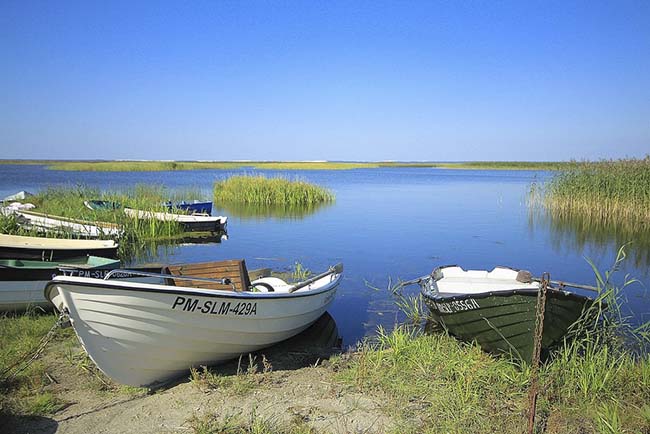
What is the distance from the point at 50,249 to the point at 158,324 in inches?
196

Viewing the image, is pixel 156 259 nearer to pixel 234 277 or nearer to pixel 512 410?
pixel 234 277

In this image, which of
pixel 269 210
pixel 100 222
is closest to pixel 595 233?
pixel 269 210

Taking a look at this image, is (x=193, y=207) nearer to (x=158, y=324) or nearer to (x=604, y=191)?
(x=158, y=324)

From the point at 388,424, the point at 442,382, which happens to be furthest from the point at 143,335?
the point at 442,382

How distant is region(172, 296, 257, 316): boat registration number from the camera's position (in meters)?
4.82

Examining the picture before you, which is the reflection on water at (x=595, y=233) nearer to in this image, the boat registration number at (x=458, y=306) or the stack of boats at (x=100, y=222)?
the boat registration number at (x=458, y=306)

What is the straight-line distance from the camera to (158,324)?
480 centimetres

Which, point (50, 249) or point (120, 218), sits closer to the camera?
point (50, 249)

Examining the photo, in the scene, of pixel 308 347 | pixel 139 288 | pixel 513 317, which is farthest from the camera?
pixel 308 347

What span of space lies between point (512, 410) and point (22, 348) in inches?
228

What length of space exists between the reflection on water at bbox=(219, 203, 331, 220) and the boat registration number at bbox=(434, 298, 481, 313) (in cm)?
1638

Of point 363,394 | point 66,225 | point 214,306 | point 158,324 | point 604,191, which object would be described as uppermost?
point 604,191

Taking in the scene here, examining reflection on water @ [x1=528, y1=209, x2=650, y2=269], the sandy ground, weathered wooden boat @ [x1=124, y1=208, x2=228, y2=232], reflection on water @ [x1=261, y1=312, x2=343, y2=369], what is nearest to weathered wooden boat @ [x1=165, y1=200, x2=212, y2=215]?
weathered wooden boat @ [x1=124, y1=208, x2=228, y2=232]

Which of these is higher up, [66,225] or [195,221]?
[66,225]
